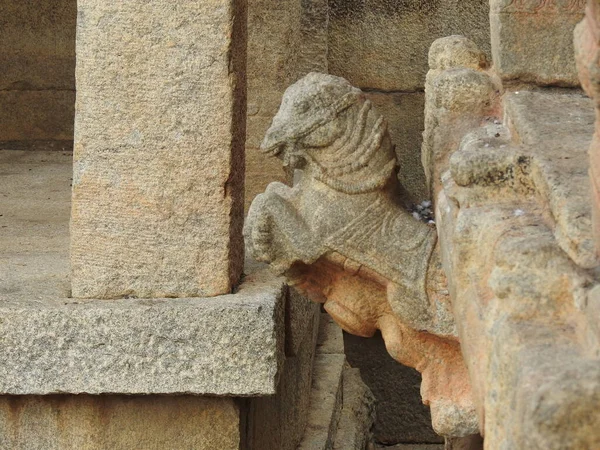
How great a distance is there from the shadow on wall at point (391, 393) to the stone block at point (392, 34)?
1308mm

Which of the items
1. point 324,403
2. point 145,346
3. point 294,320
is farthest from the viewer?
point 324,403

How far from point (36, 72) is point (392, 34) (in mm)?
2211

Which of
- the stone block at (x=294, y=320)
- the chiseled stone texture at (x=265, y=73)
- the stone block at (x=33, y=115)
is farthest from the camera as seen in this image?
the stone block at (x=33, y=115)

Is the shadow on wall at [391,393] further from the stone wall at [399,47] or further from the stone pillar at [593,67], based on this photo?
the stone pillar at [593,67]

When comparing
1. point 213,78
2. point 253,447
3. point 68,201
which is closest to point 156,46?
point 213,78

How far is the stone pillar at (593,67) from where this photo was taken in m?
1.87

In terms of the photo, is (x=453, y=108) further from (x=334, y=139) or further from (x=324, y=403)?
(x=324, y=403)

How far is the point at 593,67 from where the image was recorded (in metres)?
1.86

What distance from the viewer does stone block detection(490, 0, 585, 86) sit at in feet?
10.6

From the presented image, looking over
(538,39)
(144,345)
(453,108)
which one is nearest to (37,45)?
(144,345)

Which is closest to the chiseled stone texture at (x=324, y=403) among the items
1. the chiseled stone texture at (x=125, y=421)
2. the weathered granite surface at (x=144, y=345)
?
the chiseled stone texture at (x=125, y=421)

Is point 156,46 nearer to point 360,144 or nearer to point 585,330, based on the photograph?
point 360,144

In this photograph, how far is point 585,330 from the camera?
195 cm

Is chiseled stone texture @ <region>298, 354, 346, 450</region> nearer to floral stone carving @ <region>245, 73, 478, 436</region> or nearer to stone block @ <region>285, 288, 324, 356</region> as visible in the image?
stone block @ <region>285, 288, 324, 356</region>
